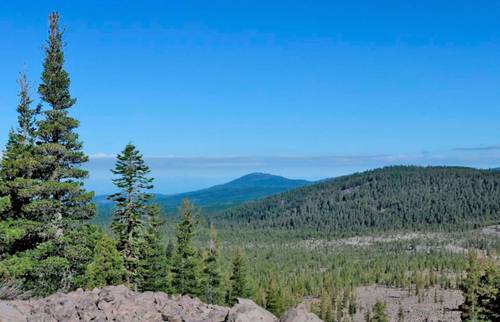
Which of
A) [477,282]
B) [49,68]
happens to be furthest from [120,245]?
[477,282]

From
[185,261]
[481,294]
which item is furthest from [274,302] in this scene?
[481,294]

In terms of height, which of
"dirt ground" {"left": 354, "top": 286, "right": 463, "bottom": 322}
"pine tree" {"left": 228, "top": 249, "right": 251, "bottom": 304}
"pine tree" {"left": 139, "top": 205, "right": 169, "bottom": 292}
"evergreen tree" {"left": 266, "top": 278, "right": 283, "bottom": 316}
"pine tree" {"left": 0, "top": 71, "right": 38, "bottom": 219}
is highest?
"pine tree" {"left": 0, "top": 71, "right": 38, "bottom": 219}

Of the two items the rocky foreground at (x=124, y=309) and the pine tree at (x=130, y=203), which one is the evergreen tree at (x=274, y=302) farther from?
the rocky foreground at (x=124, y=309)

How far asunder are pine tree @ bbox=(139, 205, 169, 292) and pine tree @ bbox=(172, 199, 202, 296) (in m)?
1.46

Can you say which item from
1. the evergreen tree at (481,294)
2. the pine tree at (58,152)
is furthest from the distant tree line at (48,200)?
the evergreen tree at (481,294)

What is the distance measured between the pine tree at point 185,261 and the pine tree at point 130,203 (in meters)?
8.69

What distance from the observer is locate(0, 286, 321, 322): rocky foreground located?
1834 centimetres

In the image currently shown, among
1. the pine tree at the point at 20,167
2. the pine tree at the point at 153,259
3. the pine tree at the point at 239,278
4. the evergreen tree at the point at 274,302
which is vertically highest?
the pine tree at the point at 20,167

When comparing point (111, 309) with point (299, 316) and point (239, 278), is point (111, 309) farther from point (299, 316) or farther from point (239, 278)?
point (239, 278)

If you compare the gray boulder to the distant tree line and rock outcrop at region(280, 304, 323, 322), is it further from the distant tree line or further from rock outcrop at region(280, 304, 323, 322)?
the distant tree line

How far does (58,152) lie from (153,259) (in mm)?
22068

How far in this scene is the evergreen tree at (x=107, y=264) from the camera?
43644 mm

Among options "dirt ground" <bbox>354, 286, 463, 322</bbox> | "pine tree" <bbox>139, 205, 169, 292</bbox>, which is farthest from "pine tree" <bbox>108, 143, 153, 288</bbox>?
"dirt ground" <bbox>354, 286, 463, 322</bbox>

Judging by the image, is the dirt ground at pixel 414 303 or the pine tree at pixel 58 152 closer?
the pine tree at pixel 58 152
